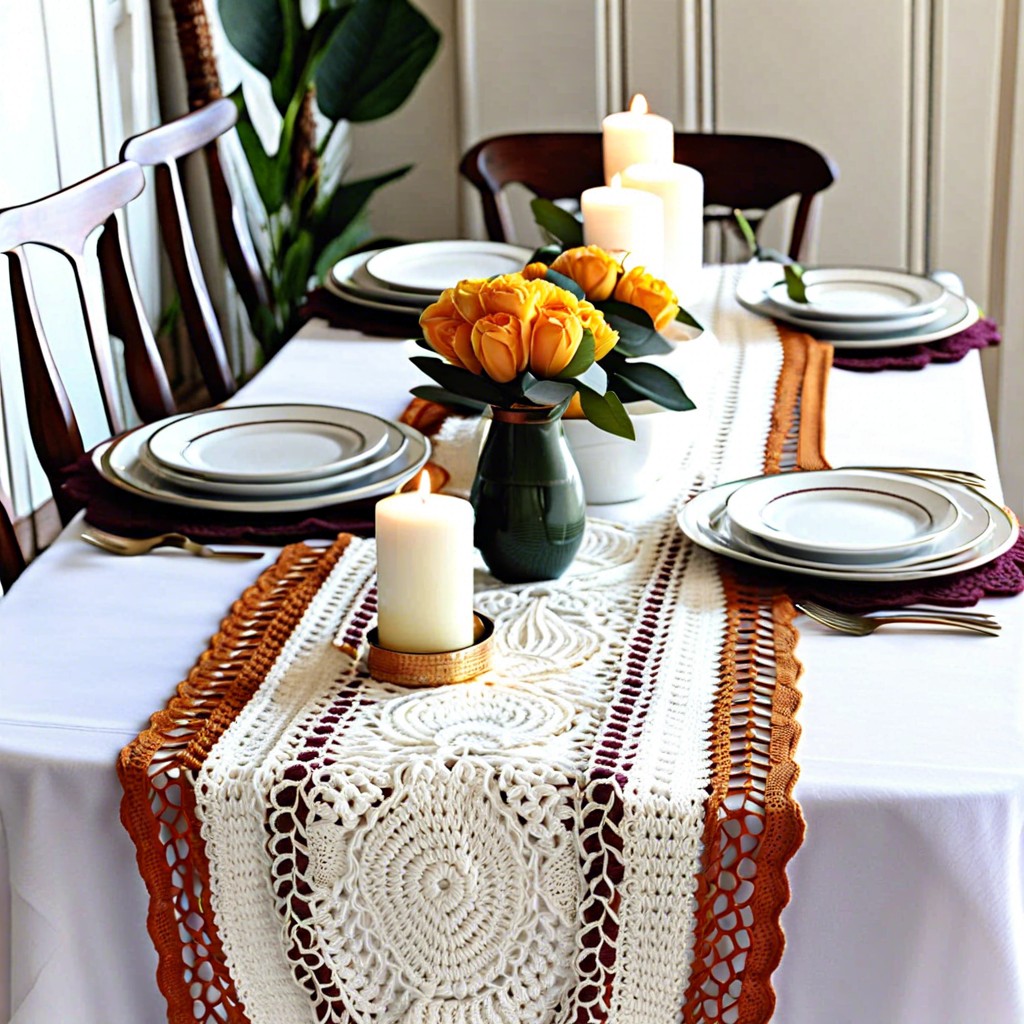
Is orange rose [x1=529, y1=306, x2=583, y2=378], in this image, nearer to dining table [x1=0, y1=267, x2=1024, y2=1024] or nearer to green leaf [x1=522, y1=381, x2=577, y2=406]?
green leaf [x1=522, y1=381, x2=577, y2=406]

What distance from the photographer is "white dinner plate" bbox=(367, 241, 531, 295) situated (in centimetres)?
204

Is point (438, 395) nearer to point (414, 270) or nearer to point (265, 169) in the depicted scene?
point (414, 270)

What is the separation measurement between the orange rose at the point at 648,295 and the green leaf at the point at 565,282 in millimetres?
42

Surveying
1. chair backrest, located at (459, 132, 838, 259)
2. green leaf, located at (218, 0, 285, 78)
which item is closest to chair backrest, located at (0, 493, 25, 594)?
chair backrest, located at (459, 132, 838, 259)

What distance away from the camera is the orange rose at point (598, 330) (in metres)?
1.12

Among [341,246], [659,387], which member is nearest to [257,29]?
[341,246]

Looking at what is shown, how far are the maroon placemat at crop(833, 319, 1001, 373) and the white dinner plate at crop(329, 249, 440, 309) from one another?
0.53 m

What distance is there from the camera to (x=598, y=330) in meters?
1.13

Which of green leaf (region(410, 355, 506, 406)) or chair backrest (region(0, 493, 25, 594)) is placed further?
chair backrest (region(0, 493, 25, 594))

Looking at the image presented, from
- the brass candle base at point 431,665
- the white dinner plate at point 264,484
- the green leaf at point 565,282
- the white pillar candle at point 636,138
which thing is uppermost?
the white pillar candle at point 636,138

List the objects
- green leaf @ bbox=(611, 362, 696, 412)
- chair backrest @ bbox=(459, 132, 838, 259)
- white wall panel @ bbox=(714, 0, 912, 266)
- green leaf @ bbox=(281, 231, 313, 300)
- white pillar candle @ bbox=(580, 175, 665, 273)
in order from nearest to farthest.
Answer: green leaf @ bbox=(611, 362, 696, 412), white pillar candle @ bbox=(580, 175, 665, 273), chair backrest @ bbox=(459, 132, 838, 259), green leaf @ bbox=(281, 231, 313, 300), white wall panel @ bbox=(714, 0, 912, 266)

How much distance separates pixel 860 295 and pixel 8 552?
3.69ft

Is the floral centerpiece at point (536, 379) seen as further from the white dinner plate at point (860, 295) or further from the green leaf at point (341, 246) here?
the green leaf at point (341, 246)

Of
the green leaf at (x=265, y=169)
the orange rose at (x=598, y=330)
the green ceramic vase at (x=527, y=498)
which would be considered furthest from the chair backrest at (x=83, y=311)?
the green leaf at (x=265, y=169)
